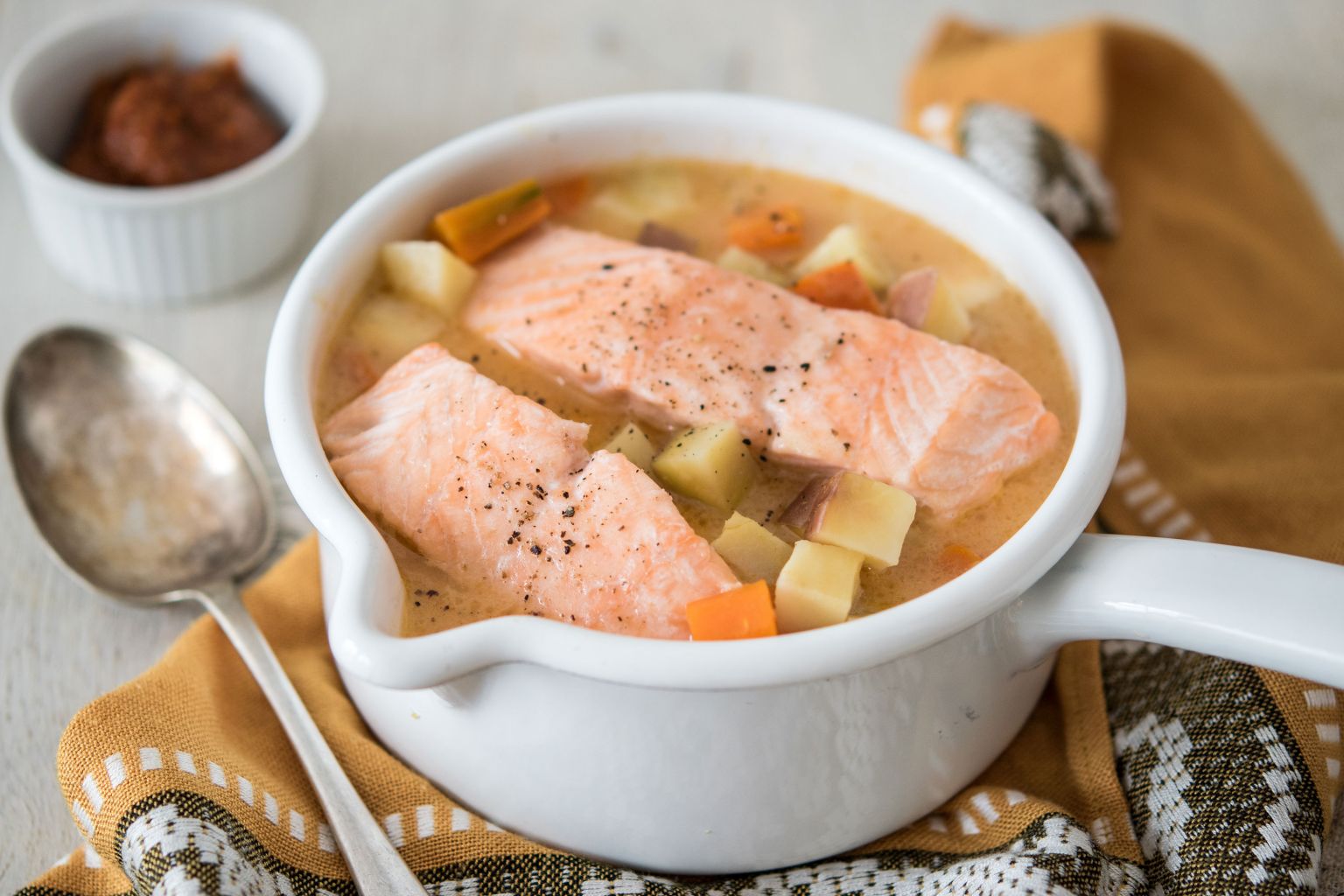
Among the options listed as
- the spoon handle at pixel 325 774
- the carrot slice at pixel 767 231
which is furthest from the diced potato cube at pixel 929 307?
the spoon handle at pixel 325 774

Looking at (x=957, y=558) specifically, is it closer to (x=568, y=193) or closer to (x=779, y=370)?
(x=779, y=370)

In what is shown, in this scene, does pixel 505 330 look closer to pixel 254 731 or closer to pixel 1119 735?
pixel 254 731

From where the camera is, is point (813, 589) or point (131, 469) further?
point (131, 469)

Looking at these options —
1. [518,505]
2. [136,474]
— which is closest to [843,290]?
[518,505]

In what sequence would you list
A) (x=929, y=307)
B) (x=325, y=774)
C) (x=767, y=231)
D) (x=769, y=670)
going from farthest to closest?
(x=767, y=231), (x=929, y=307), (x=325, y=774), (x=769, y=670)

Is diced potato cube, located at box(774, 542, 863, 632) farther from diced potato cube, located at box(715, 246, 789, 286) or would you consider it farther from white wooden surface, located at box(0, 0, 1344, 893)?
white wooden surface, located at box(0, 0, 1344, 893)

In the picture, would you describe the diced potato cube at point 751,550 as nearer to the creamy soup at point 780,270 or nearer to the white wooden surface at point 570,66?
the creamy soup at point 780,270

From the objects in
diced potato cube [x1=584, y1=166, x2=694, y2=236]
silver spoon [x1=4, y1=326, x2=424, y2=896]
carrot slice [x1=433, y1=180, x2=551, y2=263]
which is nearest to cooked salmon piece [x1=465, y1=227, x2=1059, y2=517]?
carrot slice [x1=433, y1=180, x2=551, y2=263]
